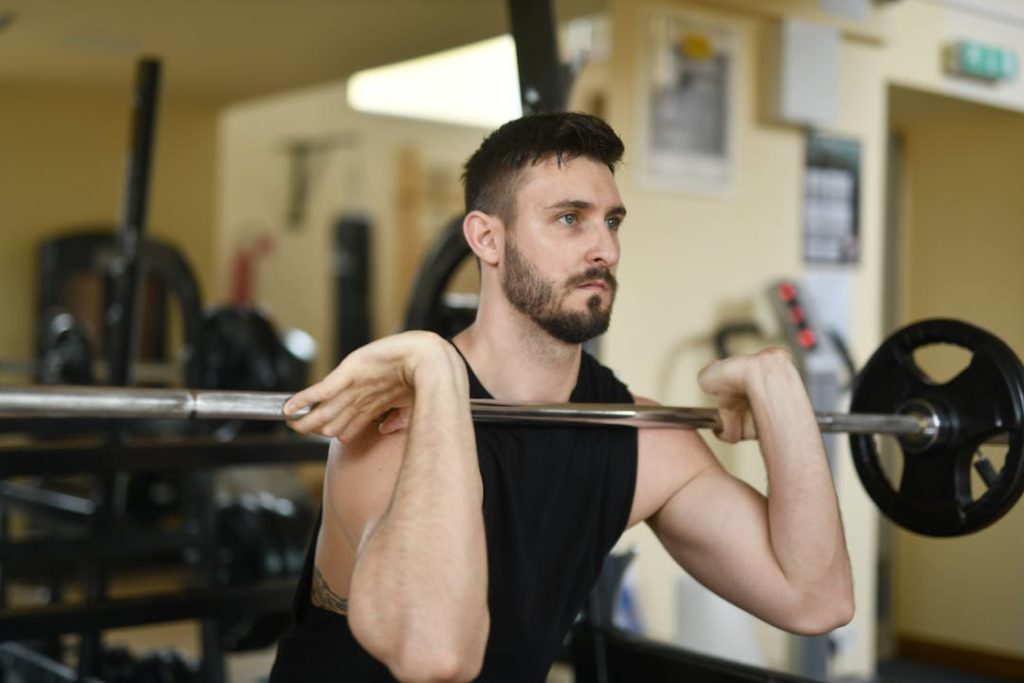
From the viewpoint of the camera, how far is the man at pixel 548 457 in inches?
57.5

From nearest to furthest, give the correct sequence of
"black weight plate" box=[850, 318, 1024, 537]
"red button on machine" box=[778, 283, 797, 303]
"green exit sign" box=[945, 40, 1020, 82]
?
1. "black weight plate" box=[850, 318, 1024, 537]
2. "red button on machine" box=[778, 283, 797, 303]
3. "green exit sign" box=[945, 40, 1020, 82]

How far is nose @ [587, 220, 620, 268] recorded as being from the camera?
5.23 feet

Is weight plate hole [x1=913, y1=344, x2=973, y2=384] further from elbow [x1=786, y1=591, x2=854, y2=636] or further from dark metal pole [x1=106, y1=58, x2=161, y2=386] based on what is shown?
dark metal pole [x1=106, y1=58, x2=161, y2=386]

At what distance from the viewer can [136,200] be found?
149 inches

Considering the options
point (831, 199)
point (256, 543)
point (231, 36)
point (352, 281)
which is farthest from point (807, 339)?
point (352, 281)

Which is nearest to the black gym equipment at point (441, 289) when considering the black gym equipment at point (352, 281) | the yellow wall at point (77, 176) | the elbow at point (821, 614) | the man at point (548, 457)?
the man at point (548, 457)

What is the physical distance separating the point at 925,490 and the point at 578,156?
747 millimetres

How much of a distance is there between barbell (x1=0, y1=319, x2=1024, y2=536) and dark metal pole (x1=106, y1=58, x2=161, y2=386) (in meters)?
2.08

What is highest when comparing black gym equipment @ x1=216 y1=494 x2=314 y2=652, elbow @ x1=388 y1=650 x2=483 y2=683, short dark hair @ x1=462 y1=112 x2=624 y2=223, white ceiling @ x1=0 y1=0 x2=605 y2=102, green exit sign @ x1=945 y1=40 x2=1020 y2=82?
white ceiling @ x1=0 y1=0 x2=605 y2=102

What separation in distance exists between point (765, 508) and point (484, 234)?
55 cm

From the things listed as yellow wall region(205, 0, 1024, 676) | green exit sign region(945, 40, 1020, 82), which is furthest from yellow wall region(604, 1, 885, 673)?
green exit sign region(945, 40, 1020, 82)

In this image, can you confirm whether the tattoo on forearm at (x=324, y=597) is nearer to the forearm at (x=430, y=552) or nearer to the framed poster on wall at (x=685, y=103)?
the forearm at (x=430, y=552)

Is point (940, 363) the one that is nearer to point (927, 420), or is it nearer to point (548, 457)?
point (927, 420)

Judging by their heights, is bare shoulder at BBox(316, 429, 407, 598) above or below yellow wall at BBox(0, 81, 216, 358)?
below
